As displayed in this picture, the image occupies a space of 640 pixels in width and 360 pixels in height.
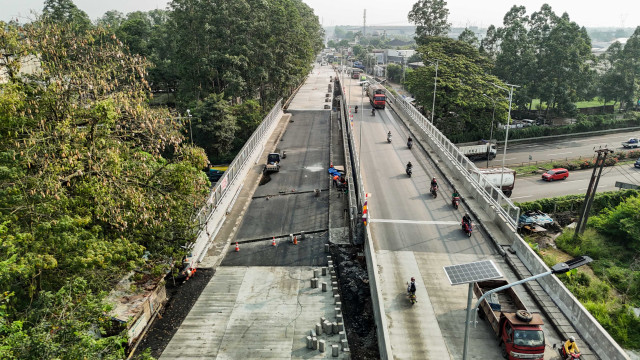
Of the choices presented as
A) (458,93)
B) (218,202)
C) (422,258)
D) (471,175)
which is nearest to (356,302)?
(422,258)

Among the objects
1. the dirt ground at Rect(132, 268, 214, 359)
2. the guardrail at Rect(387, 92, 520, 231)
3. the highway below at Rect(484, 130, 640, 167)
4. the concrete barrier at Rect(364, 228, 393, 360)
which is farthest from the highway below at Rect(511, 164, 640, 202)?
the dirt ground at Rect(132, 268, 214, 359)

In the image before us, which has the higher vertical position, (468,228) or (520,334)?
(468,228)

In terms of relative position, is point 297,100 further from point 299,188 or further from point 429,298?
point 429,298

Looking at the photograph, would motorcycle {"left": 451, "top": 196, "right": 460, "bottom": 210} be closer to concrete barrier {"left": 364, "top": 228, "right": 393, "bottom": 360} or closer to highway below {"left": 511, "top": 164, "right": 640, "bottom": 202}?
concrete barrier {"left": 364, "top": 228, "right": 393, "bottom": 360}

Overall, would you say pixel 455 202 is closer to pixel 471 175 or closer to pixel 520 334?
Answer: pixel 471 175

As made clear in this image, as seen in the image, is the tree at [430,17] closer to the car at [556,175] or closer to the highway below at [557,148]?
the highway below at [557,148]

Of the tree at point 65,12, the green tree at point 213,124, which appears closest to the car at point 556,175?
the green tree at point 213,124
